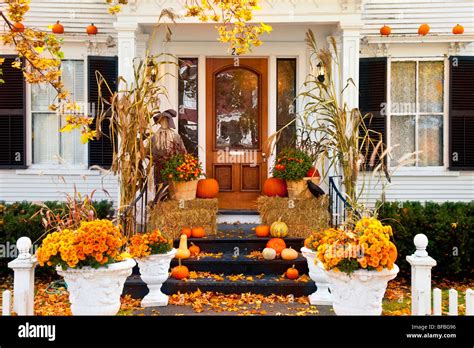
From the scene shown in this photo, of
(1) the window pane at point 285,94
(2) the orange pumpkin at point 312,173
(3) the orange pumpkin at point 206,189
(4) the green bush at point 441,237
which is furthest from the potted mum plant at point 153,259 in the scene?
(1) the window pane at point 285,94

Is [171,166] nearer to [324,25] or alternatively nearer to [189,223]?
[189,223]

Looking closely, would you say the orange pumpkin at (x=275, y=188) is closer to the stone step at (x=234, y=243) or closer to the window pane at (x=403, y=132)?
the stone step at (x=234, y=243)

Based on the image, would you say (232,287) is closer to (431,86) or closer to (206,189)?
(206,189)

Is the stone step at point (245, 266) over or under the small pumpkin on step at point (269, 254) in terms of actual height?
under

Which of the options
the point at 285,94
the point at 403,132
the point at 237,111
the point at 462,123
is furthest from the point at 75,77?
the point at 462,123

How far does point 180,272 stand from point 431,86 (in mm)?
5452

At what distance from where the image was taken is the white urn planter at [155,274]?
6289 millimetres

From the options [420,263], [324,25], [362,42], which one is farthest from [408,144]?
[420,263]

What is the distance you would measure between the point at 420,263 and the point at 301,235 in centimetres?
280

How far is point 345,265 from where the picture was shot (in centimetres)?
448

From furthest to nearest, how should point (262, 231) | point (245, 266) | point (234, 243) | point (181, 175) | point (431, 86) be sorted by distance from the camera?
point (431, 86) < point (181, 175) < point (262, 231) < point (234, 243) < point (245, 266)

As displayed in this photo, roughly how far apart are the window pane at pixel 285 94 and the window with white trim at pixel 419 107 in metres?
1.66

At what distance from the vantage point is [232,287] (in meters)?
6.78

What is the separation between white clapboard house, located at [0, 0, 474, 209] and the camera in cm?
935
